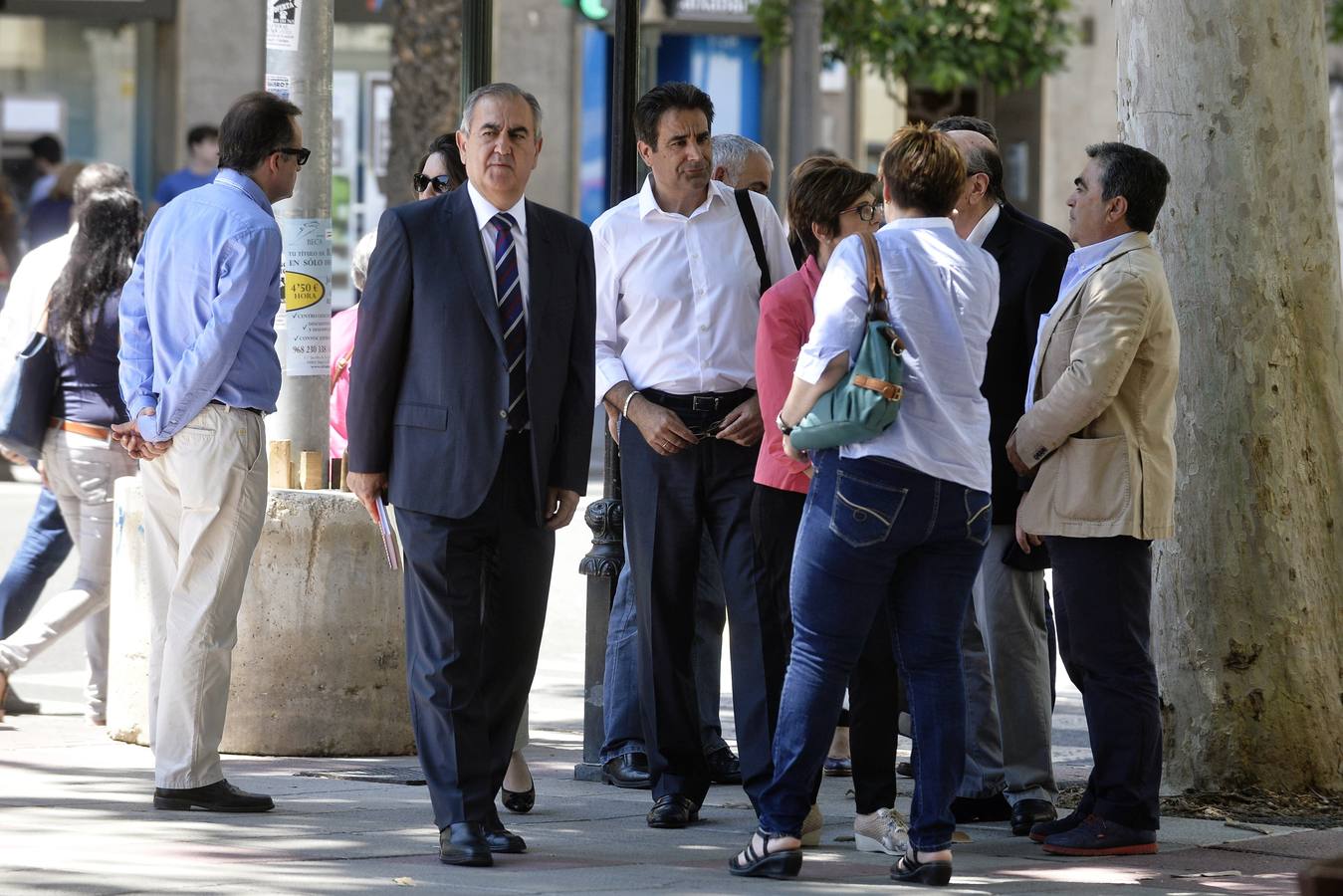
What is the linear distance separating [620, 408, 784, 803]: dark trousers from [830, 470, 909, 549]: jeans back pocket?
802 mm

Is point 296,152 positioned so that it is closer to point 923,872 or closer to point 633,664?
point 633,664

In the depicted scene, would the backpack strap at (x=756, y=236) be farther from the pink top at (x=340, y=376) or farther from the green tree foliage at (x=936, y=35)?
the green tree foliage at (x=936, y=35)

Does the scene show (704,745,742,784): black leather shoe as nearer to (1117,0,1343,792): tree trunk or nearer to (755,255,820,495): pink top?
(1117,0,1343,792): tree trunk

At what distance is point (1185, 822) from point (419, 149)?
12.8 m

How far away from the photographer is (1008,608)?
665 centimetres

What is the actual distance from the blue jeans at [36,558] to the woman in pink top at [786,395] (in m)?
3.59

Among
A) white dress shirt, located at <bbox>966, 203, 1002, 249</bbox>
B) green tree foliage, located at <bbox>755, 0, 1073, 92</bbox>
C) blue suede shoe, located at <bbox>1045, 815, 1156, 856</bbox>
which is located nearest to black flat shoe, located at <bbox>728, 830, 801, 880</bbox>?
blue suede shoe, located at <bbox>1045, 815, 1156, 856</bbox>

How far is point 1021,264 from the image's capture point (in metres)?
6.67

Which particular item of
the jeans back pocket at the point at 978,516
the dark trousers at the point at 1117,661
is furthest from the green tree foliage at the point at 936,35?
the jeans back pocket at the point at 978,516

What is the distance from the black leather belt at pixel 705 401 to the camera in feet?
21.3

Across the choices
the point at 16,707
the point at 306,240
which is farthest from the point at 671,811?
the point at 16,707

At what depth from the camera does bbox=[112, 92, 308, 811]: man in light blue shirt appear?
258 inches

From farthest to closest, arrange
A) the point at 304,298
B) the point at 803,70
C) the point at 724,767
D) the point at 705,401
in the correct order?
the point at 803,70, the point at 304,298, the point at 724,767, the point at 705,401

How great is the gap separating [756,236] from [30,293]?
11.0ft
